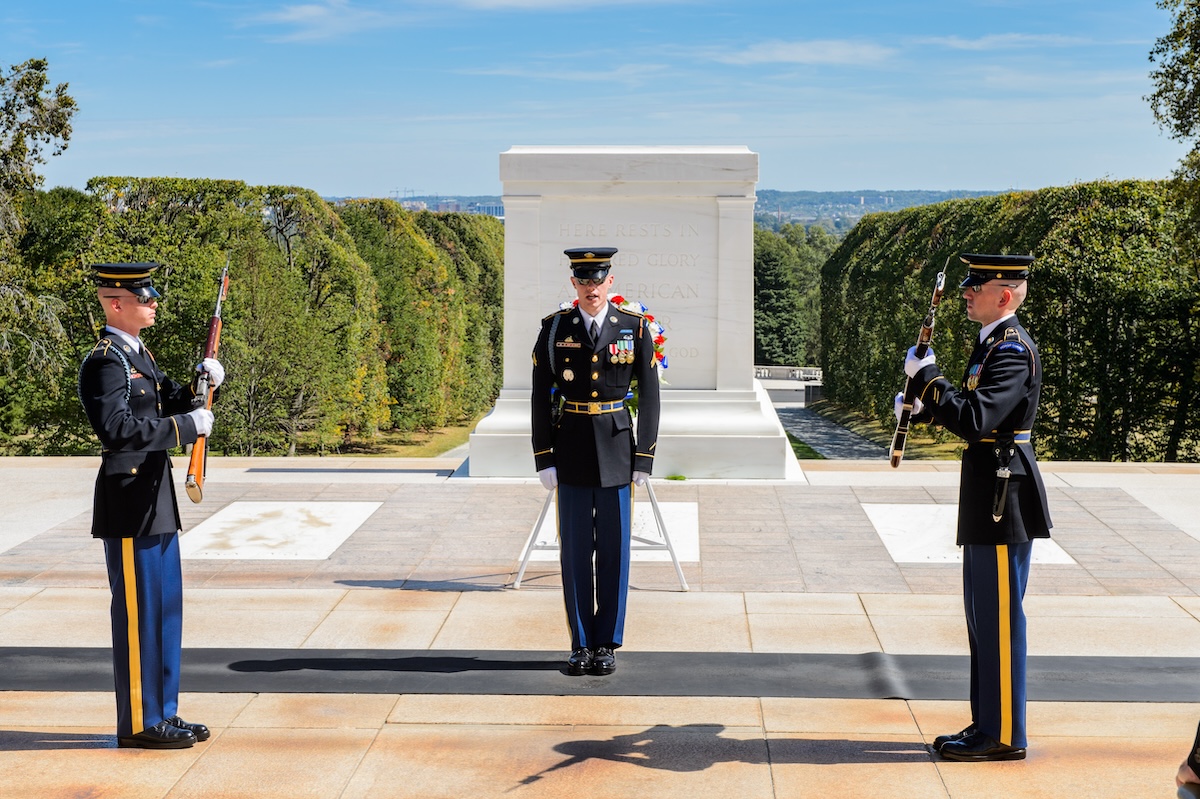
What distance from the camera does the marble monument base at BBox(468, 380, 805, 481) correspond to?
999cm

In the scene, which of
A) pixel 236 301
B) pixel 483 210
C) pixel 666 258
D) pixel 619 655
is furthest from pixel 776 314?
pixel 619 655

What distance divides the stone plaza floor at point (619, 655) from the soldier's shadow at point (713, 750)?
1cm

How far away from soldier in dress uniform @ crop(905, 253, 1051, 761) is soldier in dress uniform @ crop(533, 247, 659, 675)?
4.77ft

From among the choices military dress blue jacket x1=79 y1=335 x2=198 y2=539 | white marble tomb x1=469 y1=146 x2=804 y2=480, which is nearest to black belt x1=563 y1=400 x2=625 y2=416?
military dress blue jacket x1=79 y1=335 x2=198 y2=539

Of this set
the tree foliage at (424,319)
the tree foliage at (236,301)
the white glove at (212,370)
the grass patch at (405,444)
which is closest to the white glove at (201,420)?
the white glove at (212,370)

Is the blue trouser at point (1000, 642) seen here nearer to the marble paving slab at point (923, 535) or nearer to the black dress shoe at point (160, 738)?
the marble paving slab at point (923, 535)

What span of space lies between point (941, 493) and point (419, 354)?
25077 mm

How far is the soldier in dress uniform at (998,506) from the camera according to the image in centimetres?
441

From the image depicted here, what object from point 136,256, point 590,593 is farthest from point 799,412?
point 590,593

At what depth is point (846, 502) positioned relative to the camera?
908 cm

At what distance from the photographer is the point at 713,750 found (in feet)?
15.0

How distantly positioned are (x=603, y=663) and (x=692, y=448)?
187 inches

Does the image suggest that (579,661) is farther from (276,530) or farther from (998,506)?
(276,530)

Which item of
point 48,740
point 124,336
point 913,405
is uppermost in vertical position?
point 124,336
